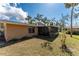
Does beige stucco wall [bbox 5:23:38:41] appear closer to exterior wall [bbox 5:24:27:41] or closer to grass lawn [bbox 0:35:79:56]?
exterior wall [bbox 5:24:27:41]

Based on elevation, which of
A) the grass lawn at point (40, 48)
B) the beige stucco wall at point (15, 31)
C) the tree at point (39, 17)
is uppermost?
the tree at point (39, 17)

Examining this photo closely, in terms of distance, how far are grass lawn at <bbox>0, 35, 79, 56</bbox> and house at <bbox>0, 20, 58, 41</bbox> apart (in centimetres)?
11

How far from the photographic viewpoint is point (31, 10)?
12.7 ft

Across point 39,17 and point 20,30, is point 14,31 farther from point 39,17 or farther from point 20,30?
point 39,17

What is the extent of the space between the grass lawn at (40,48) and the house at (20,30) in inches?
4.5

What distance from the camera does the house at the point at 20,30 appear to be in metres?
3.87

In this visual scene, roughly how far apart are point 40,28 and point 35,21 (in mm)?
139

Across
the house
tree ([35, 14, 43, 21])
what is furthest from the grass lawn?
tree ([35, 14, 43, 21])

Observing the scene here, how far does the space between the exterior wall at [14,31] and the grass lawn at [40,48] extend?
0.12 m

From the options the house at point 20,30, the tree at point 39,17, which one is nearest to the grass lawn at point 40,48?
the house at point 20,30

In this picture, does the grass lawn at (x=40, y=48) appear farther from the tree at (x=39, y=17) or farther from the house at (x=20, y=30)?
the tree at (x=39, y=17)

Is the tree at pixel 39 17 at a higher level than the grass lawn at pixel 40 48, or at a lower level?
higher

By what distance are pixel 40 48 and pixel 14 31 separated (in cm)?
50

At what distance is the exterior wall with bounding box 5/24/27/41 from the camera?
3.89 meters
